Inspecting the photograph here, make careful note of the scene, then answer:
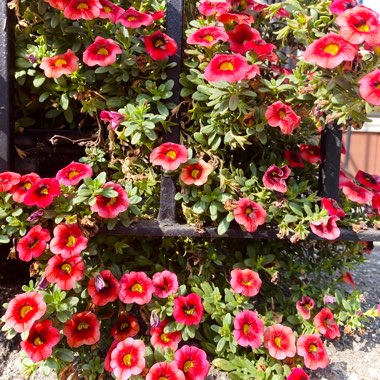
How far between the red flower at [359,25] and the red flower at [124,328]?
3.73 feet

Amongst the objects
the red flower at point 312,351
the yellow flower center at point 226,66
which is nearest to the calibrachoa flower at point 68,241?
the yellow flower center at point 226,66

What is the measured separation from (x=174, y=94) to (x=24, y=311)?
0.85m

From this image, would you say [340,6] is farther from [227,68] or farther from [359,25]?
[227,68]

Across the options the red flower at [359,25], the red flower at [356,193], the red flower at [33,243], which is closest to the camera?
the red flower at [359,25]

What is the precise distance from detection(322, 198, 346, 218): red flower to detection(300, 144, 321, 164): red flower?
0.60ft

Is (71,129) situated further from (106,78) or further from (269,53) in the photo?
(269,53)

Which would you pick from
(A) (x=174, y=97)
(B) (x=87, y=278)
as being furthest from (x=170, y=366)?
(A) (x=174, y=97)

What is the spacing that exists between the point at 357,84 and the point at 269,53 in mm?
306

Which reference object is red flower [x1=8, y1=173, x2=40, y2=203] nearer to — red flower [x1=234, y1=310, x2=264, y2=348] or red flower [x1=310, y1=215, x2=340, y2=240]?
red flower [x1=234, y1=310, x2=264, y2=348]

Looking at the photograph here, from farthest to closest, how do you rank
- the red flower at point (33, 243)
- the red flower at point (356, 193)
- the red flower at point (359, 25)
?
the red flower at point (356, 193) → the red flower at point (33, 243) → the red flower at point (359, 25)

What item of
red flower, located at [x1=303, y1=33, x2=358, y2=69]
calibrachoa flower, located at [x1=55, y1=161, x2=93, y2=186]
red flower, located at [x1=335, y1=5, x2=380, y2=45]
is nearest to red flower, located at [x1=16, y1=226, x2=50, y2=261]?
calibrachoa flower, located at [x1=55, y1=161, x2=93, y2=186]

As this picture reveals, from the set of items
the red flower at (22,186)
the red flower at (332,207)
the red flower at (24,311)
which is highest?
the red flower at (22,186)

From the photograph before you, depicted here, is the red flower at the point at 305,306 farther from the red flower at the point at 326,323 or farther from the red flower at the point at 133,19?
the red flower at the point at 133,19

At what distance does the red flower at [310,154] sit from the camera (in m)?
1.56
